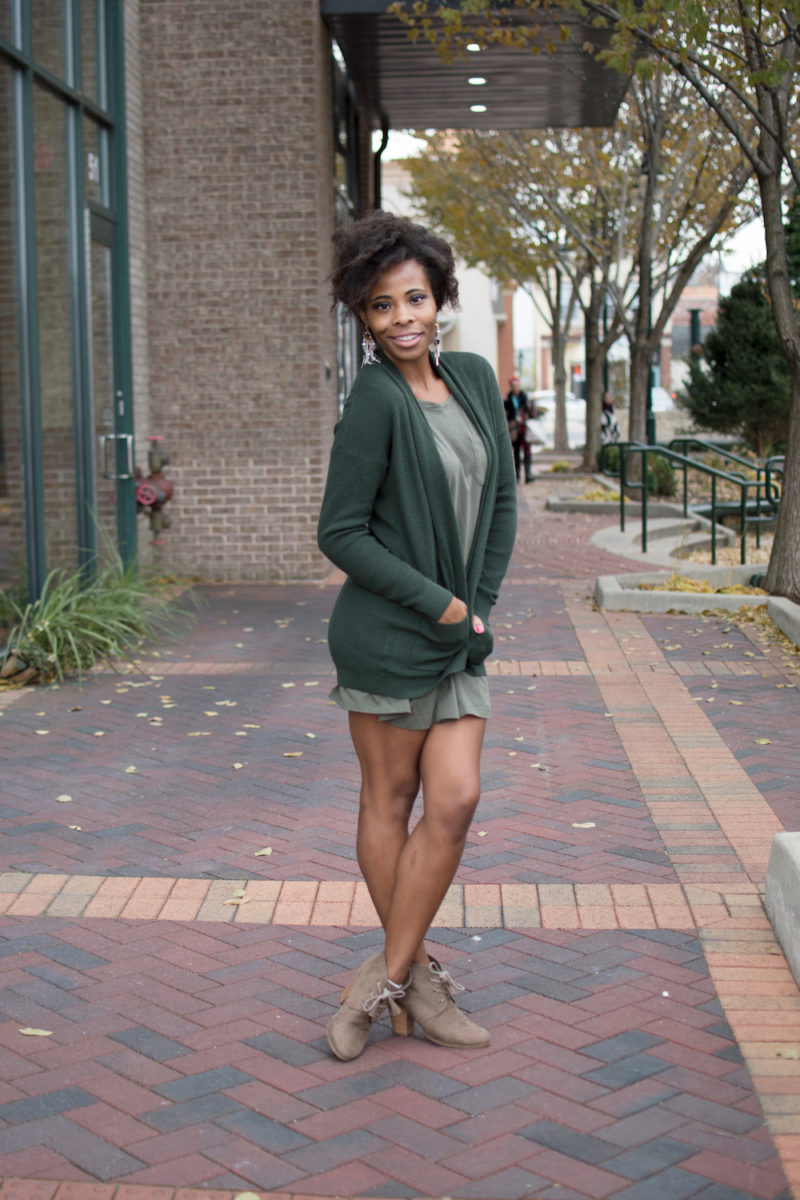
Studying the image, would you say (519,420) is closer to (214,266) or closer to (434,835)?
(214,266)

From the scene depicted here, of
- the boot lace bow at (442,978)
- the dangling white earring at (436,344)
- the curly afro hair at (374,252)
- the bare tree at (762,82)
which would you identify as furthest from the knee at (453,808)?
the bare tree at (762,82)

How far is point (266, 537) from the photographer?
40.2 feet

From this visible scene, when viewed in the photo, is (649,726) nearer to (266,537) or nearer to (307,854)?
(307,854)

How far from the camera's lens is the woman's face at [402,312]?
3.39 metres

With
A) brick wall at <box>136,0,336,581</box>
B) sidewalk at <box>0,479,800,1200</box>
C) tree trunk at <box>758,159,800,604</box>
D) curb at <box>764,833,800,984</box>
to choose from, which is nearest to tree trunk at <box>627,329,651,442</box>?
brick wall at <box>136,0,336,581</box>

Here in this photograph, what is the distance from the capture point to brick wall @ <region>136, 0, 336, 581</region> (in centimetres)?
1184

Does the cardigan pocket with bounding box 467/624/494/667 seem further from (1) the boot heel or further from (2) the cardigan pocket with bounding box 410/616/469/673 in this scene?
(1) the boot heel

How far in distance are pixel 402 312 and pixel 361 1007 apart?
1.68m

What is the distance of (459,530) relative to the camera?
11.3 ft

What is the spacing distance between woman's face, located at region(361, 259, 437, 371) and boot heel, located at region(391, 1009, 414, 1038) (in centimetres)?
162

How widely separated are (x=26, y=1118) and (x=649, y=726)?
4.10 metres

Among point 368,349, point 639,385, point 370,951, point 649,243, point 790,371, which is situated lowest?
point 370,951

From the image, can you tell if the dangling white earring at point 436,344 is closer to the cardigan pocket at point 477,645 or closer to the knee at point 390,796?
the cardigan pocket at point 477,645

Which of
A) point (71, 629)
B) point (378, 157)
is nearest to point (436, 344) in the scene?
point (71, 629)
